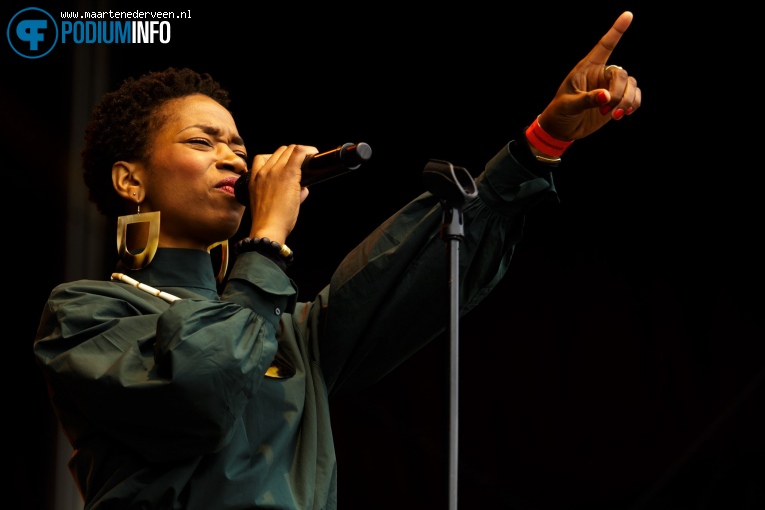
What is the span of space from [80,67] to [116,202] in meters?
1.07

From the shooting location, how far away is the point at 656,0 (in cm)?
258

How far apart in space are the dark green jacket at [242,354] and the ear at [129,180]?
0.13 m

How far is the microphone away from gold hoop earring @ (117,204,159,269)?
141mm

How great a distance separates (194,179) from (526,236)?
1.47m

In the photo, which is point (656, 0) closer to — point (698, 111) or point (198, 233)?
point (698, 111)

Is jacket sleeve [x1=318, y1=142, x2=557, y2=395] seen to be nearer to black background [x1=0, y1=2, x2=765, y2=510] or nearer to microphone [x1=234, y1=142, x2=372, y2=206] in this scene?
microphone [x1=234, y1=142, x2=372, y2=206]

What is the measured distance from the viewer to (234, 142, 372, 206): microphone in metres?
1.34

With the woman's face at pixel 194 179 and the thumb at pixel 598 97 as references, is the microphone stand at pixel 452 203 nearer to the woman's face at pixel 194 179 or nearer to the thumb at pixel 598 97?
the thumb at pixel 598 97

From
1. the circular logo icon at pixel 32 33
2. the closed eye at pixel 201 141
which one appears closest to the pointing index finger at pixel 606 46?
the closed eye at pixel 201 141

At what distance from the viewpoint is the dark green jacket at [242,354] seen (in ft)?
4.09

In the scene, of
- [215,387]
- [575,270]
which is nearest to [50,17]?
[575,270]

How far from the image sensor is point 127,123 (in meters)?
1.74

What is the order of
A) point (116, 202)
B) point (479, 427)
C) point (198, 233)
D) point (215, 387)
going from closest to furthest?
point (215, 387) < point (198, 233) < point (116, 202) < point (479, 427)

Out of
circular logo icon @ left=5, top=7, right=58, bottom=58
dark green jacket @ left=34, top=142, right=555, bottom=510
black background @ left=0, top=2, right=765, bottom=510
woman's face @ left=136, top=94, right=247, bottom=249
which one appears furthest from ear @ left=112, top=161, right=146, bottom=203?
circular logo icon @ left=5, top=7, right=58, bottom=58
